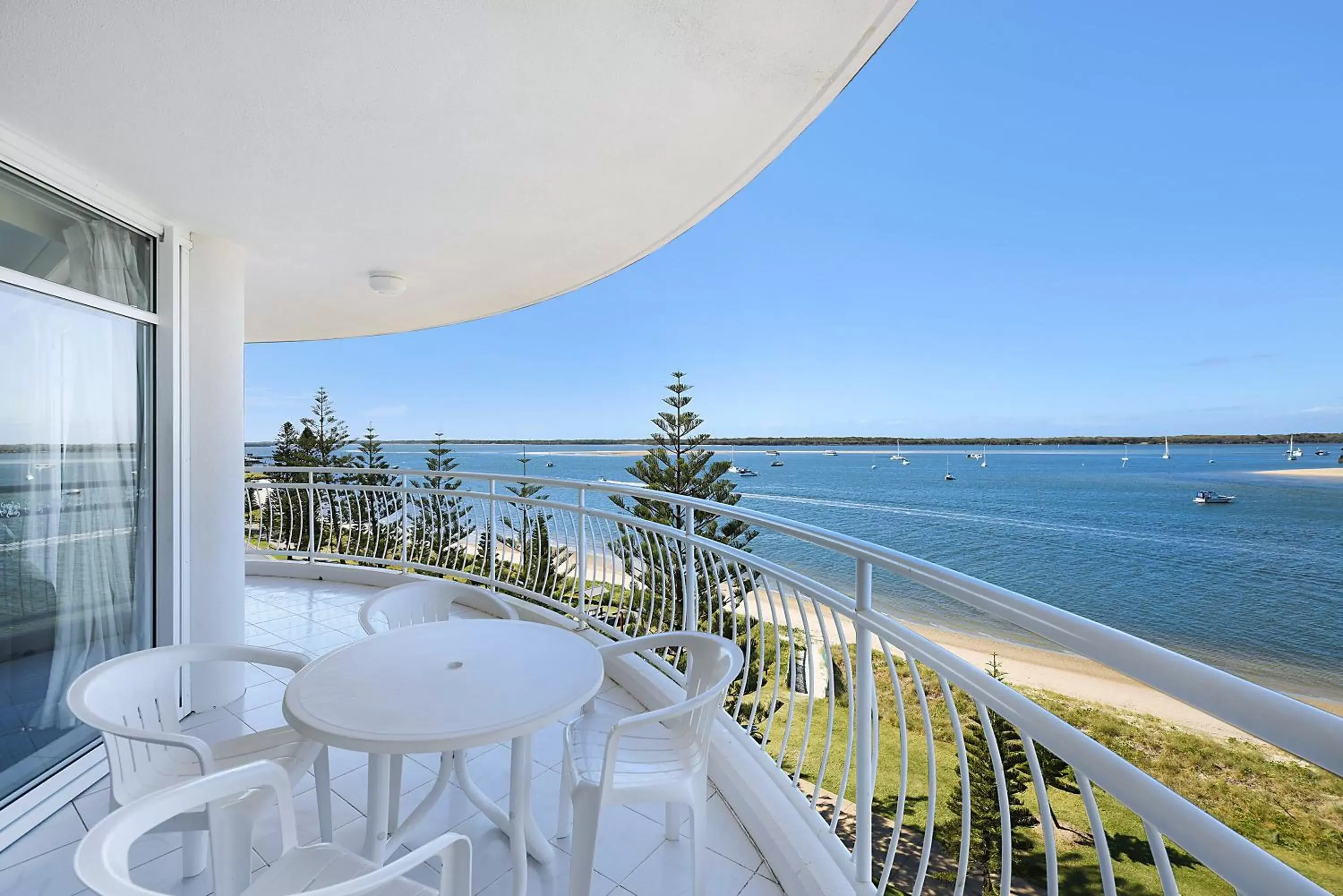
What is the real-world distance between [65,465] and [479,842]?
85.3 inches

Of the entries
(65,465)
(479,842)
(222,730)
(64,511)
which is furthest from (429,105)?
(222,730)

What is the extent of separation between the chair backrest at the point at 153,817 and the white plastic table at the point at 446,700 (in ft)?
0.50

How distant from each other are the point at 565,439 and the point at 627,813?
3417 cm

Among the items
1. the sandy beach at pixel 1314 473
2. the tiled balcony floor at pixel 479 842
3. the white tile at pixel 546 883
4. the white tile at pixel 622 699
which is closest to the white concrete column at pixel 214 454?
the tiled balcony floor at pixel 479 842

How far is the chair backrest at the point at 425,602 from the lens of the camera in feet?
8.25

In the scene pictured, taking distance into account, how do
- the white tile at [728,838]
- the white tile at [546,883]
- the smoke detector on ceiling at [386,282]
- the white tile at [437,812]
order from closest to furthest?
the white tile at [546,883] → the white tile at [728,838] → the white tile at [437,812] → the smoke detector on ceiling at [386,282]

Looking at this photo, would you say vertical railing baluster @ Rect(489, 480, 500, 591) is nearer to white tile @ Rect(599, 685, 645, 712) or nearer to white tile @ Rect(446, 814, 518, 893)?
white tile @ Rect(599, 685, 645, 712)

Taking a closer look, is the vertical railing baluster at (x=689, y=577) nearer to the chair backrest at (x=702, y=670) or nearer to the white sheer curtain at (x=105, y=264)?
the chair backrest at (x=702, y=670)

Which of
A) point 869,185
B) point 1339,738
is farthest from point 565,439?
point 1339,738

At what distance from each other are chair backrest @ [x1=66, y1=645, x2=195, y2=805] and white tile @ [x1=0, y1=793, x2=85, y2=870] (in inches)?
26.7

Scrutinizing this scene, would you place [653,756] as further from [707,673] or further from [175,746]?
[175,746]

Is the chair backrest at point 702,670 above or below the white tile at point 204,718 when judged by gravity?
above

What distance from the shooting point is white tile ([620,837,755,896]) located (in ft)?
5.97

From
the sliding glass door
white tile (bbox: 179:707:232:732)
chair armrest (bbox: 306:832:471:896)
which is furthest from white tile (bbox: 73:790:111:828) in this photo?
chair armrest (bbox: 306:832:471:896)
